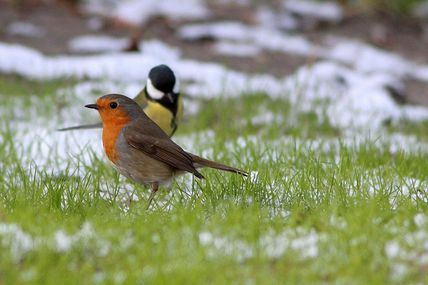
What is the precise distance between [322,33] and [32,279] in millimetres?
9472

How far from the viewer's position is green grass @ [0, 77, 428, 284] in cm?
370

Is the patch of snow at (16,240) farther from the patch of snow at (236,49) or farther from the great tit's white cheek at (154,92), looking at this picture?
the patch of snow at (236,49)

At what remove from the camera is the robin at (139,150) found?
5.49 meters

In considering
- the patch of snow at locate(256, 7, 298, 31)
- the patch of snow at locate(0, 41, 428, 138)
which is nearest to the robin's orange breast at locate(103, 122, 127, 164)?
the patch of snow at locate(0, 41, 428, 138)

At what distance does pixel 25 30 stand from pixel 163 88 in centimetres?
488

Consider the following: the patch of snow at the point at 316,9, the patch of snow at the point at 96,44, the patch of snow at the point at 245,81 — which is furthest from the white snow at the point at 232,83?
the patch of snow at the point at 316,9

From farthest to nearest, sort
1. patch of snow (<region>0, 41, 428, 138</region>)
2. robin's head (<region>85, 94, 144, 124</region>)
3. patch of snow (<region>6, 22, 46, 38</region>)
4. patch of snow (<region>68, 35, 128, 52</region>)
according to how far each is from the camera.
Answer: patch of snow (<region>6, 22, 46, 38</region>)
patch of snow (<region>68, 35, 128, 52</region>)
patch of snow (<region>0, 41, 428, 138</region>)
robin's head (<region>85, 94, 144, 124</region>)

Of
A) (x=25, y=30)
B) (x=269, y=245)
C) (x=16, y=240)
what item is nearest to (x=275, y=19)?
(x=25, y=30)

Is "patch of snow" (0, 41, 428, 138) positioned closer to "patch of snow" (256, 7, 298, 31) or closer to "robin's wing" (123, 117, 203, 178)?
"patch of snow" (256, 7, 298, 31)

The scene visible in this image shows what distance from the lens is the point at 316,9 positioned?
42.7 ft

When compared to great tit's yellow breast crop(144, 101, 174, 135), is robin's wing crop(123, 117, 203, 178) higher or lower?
lower

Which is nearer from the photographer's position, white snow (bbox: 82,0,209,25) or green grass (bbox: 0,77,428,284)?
green grass (bbox: 0,77,428,284)

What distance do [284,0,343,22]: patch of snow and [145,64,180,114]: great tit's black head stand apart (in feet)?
19.9

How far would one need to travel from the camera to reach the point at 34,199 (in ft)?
16.6
